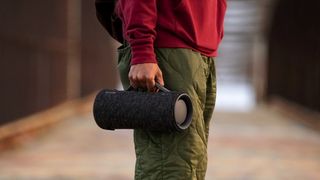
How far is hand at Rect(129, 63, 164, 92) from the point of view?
1.91 m

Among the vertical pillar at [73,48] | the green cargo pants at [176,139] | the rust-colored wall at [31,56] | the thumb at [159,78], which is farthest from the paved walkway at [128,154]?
the thumb at [159,78]

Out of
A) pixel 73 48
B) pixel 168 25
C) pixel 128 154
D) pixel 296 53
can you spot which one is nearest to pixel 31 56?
pixel 128 154

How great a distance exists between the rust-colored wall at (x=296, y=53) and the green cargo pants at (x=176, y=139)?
561cm


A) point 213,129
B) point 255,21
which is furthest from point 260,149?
point 255,21

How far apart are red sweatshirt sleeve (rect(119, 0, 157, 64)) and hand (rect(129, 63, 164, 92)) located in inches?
0.7

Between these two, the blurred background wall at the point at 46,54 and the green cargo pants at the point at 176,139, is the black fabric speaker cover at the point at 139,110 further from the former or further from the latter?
the blurred background wall at the point at 46,54

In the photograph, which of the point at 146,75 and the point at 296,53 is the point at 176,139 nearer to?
the point at 146,75

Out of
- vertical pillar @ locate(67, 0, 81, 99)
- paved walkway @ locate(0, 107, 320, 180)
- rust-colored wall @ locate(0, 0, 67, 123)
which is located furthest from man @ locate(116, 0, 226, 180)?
vertical pillar @ locate(67, 0, 81, 99)

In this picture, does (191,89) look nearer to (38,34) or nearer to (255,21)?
(38,34)

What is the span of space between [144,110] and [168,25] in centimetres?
29

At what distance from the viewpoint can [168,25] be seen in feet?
6.63

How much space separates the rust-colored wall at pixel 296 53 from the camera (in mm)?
7758

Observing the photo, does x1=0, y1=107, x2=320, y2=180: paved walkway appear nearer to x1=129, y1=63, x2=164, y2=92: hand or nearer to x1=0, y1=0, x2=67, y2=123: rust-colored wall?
x1=0, y1=0, x2=67, y2=123: rust-colored wall

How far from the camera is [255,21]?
1416 cm
